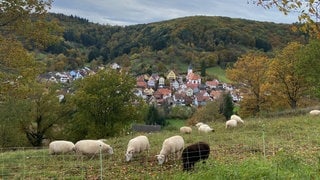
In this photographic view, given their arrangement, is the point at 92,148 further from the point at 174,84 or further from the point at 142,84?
the point at 174,84

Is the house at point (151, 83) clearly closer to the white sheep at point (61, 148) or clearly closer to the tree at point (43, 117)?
the tree at point (43, 117)

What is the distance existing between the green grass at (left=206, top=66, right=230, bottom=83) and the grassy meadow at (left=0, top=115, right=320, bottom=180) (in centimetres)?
10558

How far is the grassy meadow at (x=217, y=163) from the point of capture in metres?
8.70

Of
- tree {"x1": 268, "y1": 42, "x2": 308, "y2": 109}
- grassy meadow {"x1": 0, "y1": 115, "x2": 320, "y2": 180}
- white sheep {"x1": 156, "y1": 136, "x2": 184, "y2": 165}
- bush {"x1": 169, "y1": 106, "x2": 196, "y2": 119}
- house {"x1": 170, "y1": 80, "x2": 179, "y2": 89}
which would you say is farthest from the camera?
house {"x1": 170, "y1": 80, "x2": 179, "y2": 89}

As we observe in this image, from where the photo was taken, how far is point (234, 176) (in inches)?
322

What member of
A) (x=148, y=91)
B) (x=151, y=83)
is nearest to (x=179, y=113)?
(x=148, y=91)

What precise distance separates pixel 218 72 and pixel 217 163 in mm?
120861

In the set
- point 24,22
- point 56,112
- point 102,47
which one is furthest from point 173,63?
point 24,22

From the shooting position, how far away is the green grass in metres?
124

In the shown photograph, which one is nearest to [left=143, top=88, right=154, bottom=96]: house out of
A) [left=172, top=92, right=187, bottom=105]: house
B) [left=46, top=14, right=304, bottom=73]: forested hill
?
[left=46, top=14, right=304, bottom=73]: forested hill

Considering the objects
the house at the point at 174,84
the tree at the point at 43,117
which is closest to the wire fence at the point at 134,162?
the tree at the point at 43,117

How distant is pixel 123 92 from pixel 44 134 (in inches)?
474

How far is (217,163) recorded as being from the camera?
1077cm

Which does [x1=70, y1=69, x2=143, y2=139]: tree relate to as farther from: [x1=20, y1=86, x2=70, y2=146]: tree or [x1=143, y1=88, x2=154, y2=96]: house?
[x1=143, y1=88, x2=154, y2=96]: house
